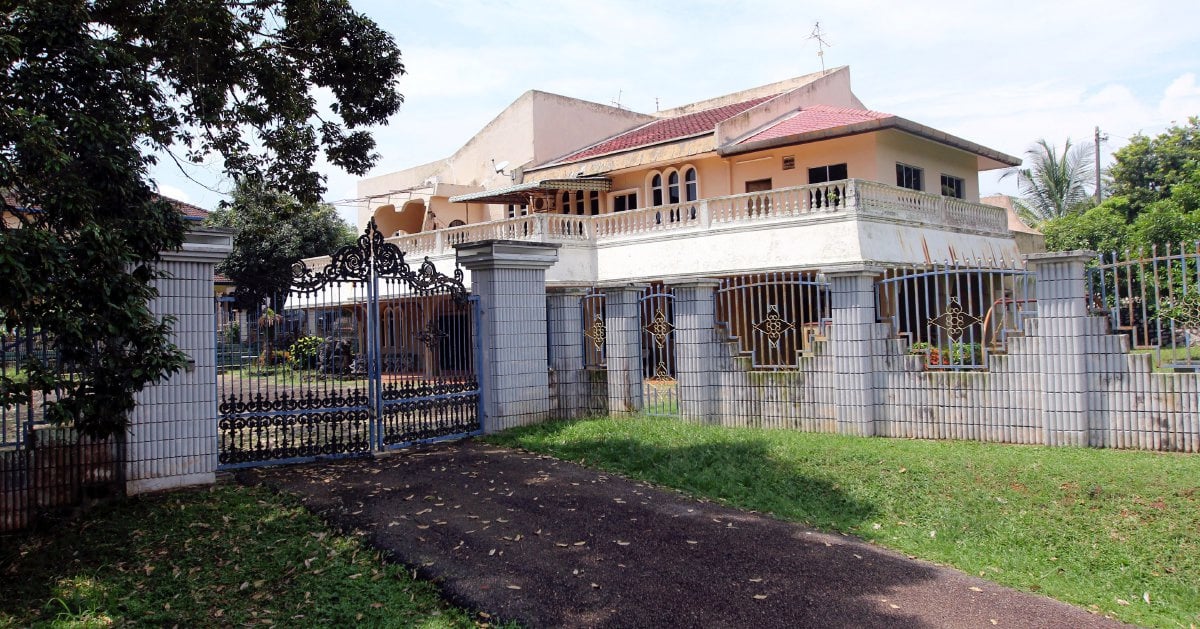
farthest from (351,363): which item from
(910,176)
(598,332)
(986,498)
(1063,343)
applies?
(910,176)

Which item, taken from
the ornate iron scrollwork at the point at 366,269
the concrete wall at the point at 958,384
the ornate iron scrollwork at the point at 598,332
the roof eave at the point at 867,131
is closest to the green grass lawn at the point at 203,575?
the ornate iron scrollwork at the point at 366,269

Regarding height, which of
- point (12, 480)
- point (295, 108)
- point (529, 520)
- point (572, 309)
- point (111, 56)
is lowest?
point (529, 520)

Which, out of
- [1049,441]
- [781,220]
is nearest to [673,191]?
[781,220]

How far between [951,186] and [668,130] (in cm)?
869

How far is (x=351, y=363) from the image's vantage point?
9.46 meters

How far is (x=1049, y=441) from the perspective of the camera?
812 centimetres

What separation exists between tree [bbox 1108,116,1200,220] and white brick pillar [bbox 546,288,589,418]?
77.7 feet

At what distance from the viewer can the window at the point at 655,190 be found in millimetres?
23453

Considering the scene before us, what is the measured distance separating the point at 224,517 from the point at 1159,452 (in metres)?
8.49

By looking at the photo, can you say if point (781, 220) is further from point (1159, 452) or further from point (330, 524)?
point (330, 524)

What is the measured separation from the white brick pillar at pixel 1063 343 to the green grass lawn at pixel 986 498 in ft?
1.29

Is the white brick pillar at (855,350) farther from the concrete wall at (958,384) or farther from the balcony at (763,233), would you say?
the balcony at (763,233)

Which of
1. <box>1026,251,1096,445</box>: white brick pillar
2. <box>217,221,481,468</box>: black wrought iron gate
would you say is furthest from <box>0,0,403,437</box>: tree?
<box>1026,251,1096,445</box>: white brick pillar

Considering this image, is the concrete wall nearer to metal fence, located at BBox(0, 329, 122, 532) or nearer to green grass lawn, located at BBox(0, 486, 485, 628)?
green grass lawn, located at BBox(0, 486, 485, 628)
